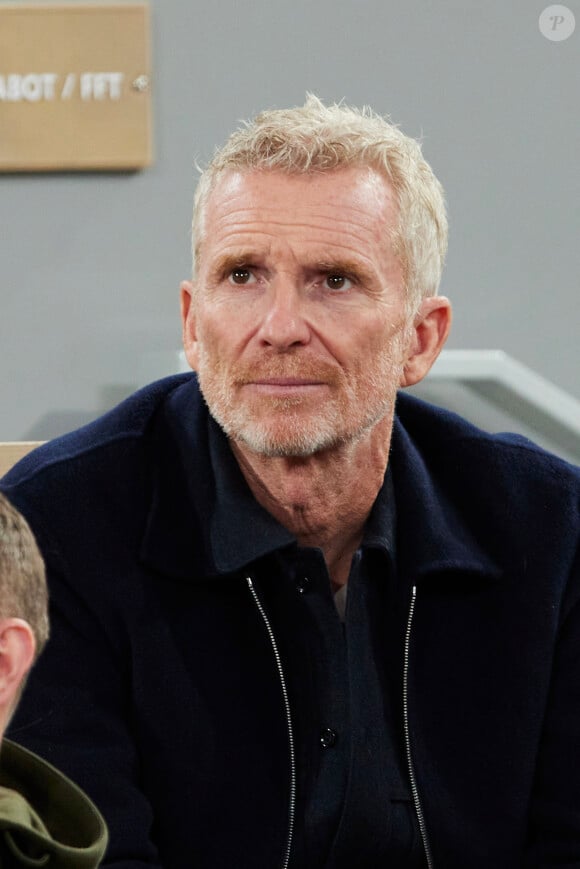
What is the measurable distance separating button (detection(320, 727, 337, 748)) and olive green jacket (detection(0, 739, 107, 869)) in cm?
35

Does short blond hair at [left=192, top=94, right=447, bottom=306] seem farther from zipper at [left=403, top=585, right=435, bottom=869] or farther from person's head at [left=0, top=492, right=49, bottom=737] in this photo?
person's head at [left=0, top=492, right=49, bottom=737]

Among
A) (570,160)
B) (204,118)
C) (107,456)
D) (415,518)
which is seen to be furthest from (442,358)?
(107,456)

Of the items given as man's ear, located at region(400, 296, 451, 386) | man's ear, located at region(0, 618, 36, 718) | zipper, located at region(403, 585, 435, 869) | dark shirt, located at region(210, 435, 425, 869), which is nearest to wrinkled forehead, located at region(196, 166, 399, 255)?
man's ear, located at region(400, 296, 451, 386)

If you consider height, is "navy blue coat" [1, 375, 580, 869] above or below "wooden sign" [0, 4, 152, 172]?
below

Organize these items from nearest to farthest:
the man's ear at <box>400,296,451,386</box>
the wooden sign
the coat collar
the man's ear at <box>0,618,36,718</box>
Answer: the man's ear at <box>0,618,36,718</box>, the coat collar, the man's ear at <box>400,296,451,386</box>, the wooden sign

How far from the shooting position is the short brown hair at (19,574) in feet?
3.25

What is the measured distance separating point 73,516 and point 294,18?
101 centimetres

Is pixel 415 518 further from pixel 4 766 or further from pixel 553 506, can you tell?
pixel 4 766

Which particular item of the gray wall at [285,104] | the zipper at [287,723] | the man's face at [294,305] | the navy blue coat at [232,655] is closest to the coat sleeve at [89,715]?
the navy blue coat at [232,655]

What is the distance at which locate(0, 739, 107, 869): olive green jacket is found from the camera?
1034 mm

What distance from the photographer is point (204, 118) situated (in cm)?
210

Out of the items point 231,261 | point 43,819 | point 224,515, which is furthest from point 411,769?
point 231,261

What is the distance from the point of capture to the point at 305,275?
4.64ft

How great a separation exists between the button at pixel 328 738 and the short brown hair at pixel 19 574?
1.43 feet
